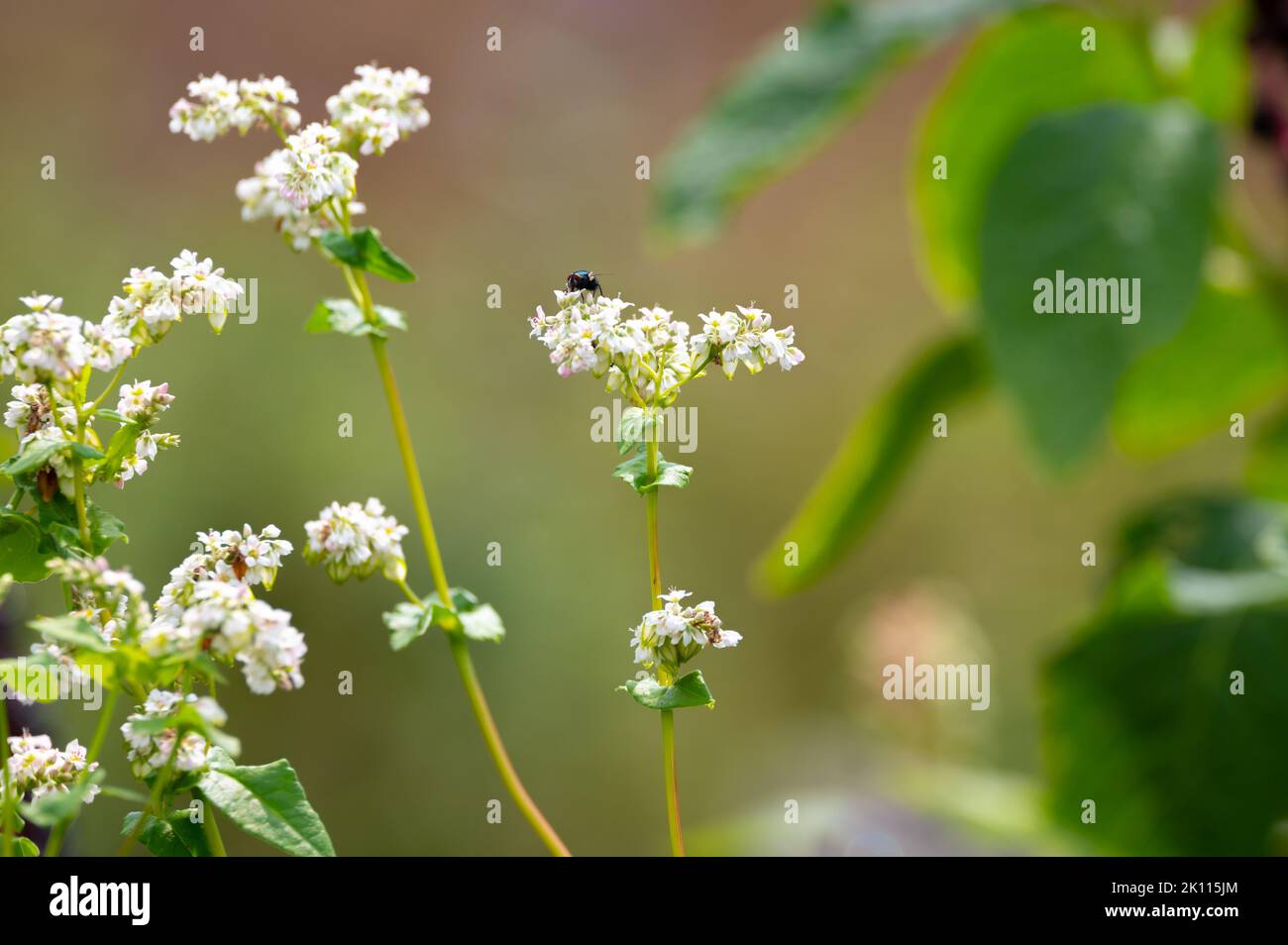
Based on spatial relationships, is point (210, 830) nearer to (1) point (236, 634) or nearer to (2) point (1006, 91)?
(1) point (236, 634)

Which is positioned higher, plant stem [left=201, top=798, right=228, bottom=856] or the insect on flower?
the insect on flower

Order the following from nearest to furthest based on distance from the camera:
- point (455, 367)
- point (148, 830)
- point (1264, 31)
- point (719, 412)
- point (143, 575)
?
point (148, 830) → point (1264, 31) → point (143, 575) → point (455, 367) → point (719, 412)

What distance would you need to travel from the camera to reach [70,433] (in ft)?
1.14

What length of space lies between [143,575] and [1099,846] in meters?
1.15

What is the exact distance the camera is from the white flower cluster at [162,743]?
0.98 ft

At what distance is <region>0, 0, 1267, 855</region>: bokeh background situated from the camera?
5.30ft

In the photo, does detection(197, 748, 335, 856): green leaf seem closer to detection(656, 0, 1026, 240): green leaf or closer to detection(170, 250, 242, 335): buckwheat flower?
detection(170, 250, 242, 335): buckwheat flower

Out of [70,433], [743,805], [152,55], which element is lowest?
[743,805]

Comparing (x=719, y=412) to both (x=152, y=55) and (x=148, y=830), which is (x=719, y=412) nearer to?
(x=152, y=55)

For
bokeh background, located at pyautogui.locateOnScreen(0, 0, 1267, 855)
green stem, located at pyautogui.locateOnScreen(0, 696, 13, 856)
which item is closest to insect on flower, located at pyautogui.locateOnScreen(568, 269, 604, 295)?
green stem, located at pyautogui.locateOnScreen(0, 696, 13, 856)

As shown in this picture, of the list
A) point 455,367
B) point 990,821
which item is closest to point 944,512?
point 455,367

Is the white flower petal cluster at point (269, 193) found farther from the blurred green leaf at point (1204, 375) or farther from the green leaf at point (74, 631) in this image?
the blurred green leaf at point (1204, 375)

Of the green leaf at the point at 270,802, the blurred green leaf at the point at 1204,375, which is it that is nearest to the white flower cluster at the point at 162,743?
the green leaf at the point at 270,802

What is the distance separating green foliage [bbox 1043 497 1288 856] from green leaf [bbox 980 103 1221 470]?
0.54ft
